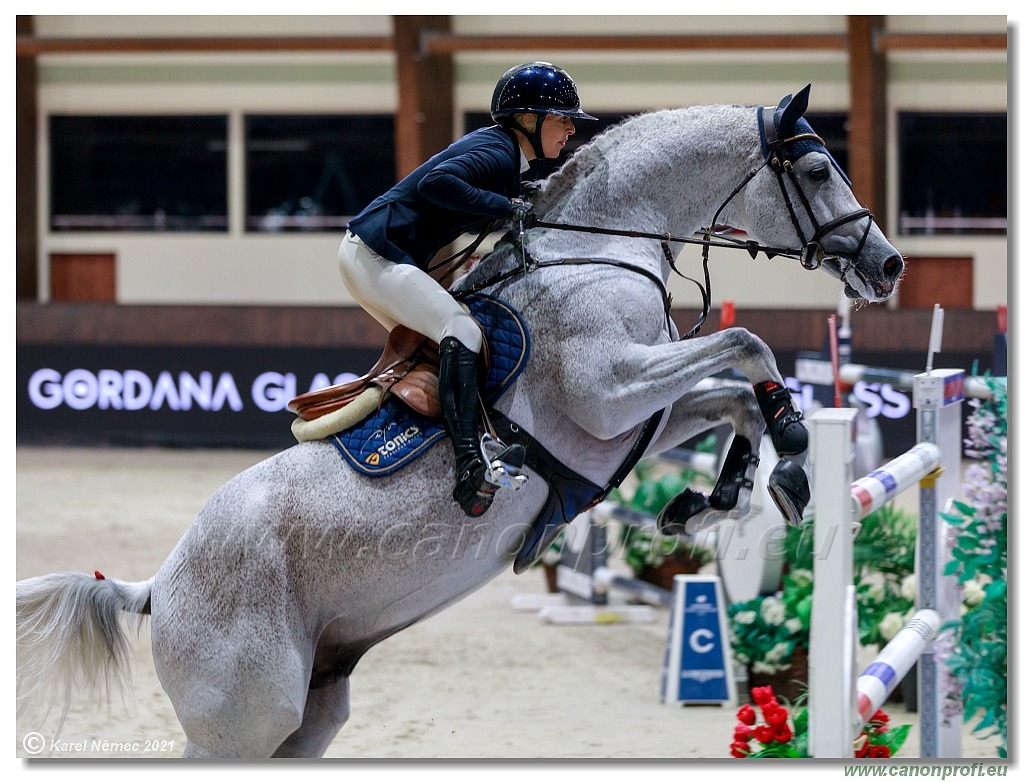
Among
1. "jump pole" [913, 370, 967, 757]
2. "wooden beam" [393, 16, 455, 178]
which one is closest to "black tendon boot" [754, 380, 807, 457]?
"jump pole" [913, 370, 967, 757]

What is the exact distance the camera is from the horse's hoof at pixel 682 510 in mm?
2533

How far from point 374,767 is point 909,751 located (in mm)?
1707

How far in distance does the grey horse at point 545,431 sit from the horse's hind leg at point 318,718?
0.09 m

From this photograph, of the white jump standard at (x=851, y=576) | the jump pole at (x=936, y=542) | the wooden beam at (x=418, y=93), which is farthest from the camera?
the wooden beam at (x=418, y=93)

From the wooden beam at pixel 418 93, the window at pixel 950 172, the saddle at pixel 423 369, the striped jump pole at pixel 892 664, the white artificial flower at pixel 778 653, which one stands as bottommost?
the white artificial flower at pixel 778 653

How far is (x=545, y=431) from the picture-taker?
2.51 meters

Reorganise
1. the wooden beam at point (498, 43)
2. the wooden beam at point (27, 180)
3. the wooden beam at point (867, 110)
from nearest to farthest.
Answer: the wooden beam at point (498, 43)
the wooden beam at point (867, 110)
the wooden beam at point (27, 180)

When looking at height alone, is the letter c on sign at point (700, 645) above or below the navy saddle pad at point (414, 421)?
below

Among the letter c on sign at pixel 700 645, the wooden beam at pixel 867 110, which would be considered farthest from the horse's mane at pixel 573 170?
the wooden beam at pixel 867 110

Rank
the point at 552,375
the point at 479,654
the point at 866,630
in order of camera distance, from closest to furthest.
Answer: the point at 552,375
the point at 866,630
the point at 479,654

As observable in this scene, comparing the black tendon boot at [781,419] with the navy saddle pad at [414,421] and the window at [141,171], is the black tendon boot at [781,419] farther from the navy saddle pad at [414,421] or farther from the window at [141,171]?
the window at [141,171]

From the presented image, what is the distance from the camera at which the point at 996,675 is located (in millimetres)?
3182

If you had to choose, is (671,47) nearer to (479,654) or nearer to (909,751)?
(479,654)

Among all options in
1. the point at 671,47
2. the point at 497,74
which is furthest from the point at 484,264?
the point at 497,74
